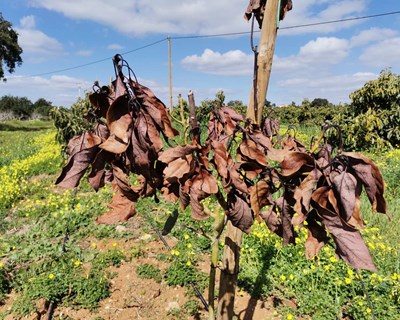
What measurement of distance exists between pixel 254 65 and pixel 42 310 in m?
2.97

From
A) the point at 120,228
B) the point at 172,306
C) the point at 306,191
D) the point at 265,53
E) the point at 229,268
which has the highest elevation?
the point at 265,53

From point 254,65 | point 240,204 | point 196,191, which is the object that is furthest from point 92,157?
point 254,65

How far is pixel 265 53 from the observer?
1293mm

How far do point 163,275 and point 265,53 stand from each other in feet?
9.16

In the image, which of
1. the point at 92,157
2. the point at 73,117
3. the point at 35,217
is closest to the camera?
the point at 92,157

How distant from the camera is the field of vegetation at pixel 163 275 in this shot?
300 centimetres

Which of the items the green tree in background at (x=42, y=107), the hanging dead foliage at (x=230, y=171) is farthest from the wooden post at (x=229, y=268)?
the green tree in background at (x=42, y=107)

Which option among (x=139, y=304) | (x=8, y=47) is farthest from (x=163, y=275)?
(x=8, y=47)

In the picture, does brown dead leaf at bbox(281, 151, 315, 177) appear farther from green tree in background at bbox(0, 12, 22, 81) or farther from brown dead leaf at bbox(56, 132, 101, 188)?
green tree in background at bbox(0, 12, 22, 81)

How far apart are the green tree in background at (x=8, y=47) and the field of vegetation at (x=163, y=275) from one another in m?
25.8

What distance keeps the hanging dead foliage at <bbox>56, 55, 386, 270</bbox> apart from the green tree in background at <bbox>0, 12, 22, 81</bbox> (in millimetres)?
29539

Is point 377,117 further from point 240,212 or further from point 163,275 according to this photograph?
point 240,212

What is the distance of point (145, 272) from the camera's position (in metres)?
3.51

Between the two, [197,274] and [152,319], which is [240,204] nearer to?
[152,319]
